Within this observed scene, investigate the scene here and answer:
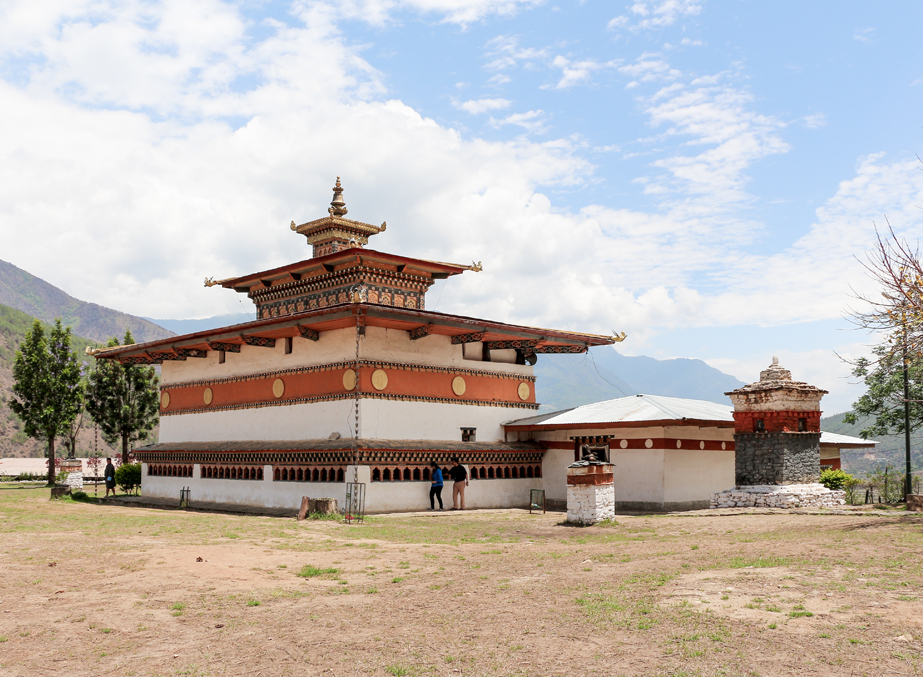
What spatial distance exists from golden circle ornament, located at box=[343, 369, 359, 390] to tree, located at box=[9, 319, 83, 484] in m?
19.6

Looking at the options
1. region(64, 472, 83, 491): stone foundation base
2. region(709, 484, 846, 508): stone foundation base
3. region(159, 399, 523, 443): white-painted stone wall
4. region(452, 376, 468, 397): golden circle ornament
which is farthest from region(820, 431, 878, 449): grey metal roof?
region(64, 472, 83, 491): stone foundation base

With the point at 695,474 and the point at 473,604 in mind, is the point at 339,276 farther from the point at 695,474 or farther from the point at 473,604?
the point at 473,604

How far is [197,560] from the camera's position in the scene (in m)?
11.0

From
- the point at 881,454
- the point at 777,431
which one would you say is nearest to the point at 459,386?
the point at 777,431

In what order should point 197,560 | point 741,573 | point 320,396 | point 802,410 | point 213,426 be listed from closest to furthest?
1. point 741,573
2. point 197,560
3. point 802,410
4. point 320,396
5. point 213,426

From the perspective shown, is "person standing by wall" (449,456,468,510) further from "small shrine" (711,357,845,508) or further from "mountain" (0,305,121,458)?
"mountain" (0,305,121,458)

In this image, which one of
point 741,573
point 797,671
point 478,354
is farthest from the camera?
point 478,354

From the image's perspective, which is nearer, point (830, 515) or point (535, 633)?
point (535, 633)

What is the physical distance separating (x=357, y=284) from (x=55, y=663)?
1840 cm

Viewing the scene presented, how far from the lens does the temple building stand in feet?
67.6

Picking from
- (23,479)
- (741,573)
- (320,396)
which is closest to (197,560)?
(741,573)

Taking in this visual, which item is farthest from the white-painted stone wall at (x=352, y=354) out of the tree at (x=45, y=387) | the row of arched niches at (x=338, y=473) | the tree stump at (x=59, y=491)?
the tree at (x=45, y=387)

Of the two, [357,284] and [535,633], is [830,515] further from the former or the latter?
[357,284]

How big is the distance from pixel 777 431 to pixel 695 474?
3280 mm
